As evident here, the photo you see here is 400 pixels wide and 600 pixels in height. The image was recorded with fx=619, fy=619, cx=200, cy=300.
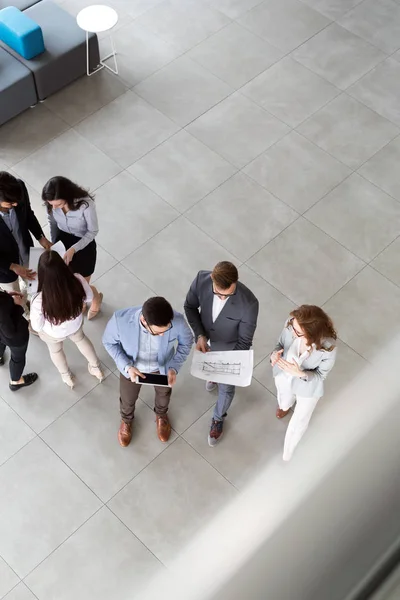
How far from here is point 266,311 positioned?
4.97 meters

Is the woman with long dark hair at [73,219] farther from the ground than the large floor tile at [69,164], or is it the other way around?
the woman with long dark hair at [73,219]

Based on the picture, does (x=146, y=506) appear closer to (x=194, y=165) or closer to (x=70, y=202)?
(x=70, y=202)

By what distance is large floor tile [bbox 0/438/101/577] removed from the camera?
392 cm

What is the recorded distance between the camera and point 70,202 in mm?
3889

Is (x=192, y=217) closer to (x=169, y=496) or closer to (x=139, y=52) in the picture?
(x=139, y=52)

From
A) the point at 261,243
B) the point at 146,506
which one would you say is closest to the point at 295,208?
the point at 261,243

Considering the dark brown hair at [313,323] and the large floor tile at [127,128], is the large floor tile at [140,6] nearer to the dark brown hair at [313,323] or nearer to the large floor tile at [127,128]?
the large floor tile at [127,128]

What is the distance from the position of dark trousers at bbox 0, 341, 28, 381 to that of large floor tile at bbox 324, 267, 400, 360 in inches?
94.0

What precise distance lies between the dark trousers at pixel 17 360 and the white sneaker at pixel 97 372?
481 mm

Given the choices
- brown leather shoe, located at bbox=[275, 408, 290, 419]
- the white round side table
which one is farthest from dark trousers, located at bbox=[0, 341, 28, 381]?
the white round side table

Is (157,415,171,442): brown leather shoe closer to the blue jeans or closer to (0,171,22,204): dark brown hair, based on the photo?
the blue jeans

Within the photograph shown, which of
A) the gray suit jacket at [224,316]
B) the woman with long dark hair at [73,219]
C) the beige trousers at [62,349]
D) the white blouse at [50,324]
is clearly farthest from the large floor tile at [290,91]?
the white blouse at [50,324]

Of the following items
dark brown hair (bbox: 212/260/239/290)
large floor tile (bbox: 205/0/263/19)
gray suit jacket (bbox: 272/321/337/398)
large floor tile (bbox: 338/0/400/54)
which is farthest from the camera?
large floor tile (bbox: 205/0/263/19)

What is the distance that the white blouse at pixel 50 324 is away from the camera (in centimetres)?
365
